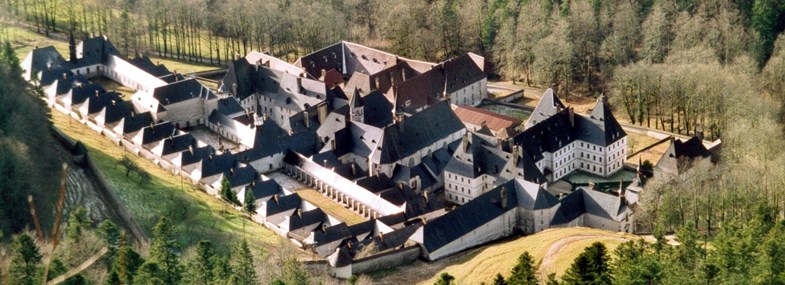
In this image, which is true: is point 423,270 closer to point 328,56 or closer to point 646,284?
point 646,284

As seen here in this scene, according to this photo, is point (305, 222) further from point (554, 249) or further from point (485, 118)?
point (485, 118)

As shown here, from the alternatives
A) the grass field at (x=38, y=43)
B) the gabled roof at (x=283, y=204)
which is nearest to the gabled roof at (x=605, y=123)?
the gabled roof at (x=283, y=204)

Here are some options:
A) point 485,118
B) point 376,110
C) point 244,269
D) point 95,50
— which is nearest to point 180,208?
point 244,269

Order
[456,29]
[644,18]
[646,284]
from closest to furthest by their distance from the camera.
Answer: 1. [646,284]
2. [644,18]
3. [456,29]

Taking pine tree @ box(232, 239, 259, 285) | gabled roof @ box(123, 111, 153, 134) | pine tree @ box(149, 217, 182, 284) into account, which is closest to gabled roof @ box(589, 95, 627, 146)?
pine tree @ box(232, 239, 259, 285)

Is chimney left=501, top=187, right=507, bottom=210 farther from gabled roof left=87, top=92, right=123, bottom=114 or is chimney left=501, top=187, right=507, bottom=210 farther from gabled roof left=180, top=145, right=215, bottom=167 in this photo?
gabled roof left=87, top=92, right=123, bottom=114

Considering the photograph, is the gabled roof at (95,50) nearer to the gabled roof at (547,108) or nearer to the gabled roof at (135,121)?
the gabled roof at (135,121)

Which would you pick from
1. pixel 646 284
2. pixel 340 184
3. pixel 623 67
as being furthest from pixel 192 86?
pixel 646 284
